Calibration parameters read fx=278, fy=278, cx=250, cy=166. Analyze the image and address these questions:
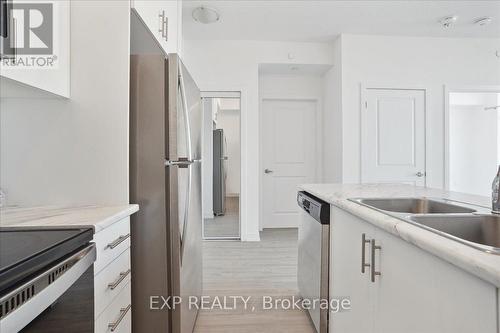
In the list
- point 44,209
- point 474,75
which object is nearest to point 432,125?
point 474,75

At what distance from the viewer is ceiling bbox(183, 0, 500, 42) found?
3.04 meters

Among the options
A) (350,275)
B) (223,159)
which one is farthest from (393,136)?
(350,275)

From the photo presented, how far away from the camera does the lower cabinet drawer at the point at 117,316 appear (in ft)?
3.17

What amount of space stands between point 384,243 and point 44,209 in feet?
4.77

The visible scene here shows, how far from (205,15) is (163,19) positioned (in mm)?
1264

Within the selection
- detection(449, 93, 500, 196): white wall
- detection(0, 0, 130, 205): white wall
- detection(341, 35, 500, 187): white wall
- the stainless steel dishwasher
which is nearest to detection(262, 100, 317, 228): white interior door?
detection(341, 35, 500, 187): white wall

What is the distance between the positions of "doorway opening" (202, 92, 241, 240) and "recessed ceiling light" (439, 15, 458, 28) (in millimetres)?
2666

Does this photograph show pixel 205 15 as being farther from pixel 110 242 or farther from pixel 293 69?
pixel 110 242

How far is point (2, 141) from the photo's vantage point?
134 centimetres

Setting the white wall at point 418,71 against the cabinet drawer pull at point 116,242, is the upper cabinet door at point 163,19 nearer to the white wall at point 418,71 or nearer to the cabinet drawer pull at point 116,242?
the cabinet drawer pull at point 116,242

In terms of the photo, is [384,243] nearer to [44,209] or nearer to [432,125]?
[44,209]

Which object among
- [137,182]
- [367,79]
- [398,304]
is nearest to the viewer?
[398,304]

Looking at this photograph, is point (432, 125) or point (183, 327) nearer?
point (183, 327)

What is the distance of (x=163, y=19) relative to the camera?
2.06 meters
